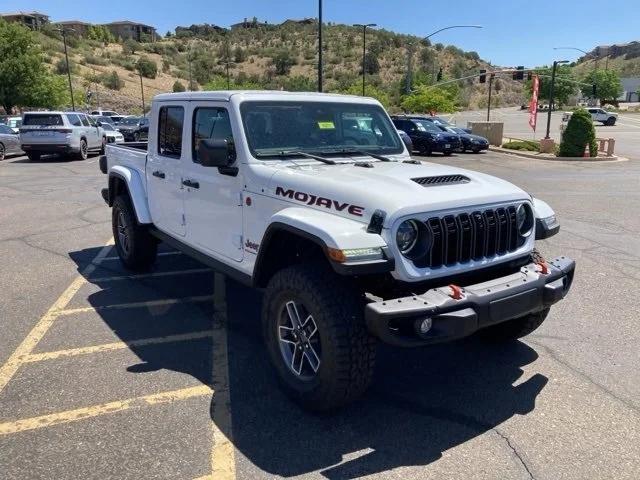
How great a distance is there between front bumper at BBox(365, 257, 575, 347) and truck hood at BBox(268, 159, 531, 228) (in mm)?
496

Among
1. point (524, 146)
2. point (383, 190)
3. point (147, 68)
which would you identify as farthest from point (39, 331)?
point (147, 68)

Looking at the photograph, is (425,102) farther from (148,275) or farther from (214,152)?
(214,152)

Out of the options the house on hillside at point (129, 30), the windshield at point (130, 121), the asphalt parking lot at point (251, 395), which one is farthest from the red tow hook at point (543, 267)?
the house on hillside at point (129, 30)

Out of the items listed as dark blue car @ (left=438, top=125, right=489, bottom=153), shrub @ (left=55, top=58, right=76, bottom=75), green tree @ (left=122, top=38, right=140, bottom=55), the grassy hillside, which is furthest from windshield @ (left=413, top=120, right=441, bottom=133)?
green tree @ (left=122, top=38, right=140, bottom=55)

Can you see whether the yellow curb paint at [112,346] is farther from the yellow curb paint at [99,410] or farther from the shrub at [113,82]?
the shrub at [113,82]

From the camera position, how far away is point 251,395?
3.63 m

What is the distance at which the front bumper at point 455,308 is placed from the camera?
2.91m

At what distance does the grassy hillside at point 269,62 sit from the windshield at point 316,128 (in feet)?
193

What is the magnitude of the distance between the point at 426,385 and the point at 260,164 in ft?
6.33

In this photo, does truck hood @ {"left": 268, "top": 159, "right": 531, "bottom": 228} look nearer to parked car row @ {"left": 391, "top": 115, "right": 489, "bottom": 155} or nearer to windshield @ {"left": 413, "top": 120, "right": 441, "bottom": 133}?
parked car row @ {"left": 391, "top": 115, "right": 489, "bottom": 155}

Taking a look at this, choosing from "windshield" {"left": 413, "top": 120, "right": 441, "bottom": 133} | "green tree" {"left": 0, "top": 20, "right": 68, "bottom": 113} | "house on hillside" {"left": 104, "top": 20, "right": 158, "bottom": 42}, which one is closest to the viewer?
"windshield" {"left": 413, "top": 120, "right": 441, "bottom": 133}

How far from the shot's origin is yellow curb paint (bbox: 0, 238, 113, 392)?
3.94 metres

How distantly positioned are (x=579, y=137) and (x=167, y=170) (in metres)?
20.8

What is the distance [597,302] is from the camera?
5.38 meters
